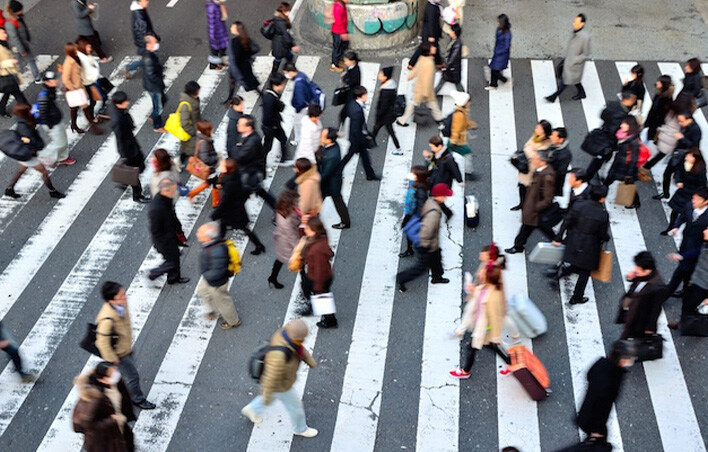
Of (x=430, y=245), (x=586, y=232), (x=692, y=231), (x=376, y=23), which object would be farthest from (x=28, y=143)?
(x=692, y=231)

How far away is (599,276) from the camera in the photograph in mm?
8750

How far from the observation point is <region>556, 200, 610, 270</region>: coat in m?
8.38

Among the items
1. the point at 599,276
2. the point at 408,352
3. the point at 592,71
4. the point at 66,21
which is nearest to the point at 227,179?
the point at 408,352

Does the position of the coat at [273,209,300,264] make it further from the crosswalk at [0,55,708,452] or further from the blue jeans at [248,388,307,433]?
the blue jeans at [248,388,307,433]

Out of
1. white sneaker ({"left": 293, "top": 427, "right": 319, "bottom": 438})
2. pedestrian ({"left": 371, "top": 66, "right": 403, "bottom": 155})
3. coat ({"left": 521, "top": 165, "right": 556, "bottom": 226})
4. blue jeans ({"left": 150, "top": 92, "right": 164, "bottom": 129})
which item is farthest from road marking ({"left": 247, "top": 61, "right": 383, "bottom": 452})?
blue jeans ({"left": 150, "top": 92, "right": 164, "bottom": 129})

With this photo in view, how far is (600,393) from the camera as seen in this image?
6438 millimetres

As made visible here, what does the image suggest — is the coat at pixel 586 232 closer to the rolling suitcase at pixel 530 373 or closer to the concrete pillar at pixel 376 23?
the rolling suitcase at pixel 530 373

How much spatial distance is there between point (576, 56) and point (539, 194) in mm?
5125

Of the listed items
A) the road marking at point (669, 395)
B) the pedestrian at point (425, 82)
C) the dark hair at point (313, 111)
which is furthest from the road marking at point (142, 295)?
the road marking at point (669, 395)

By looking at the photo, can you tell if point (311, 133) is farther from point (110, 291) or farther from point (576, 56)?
point (576, 56)

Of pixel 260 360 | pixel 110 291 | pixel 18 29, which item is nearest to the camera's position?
pixel 260 360

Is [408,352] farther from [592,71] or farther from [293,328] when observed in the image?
[592,71]

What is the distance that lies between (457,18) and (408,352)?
26.8 ft

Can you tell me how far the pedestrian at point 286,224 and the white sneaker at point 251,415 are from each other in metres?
2.00
